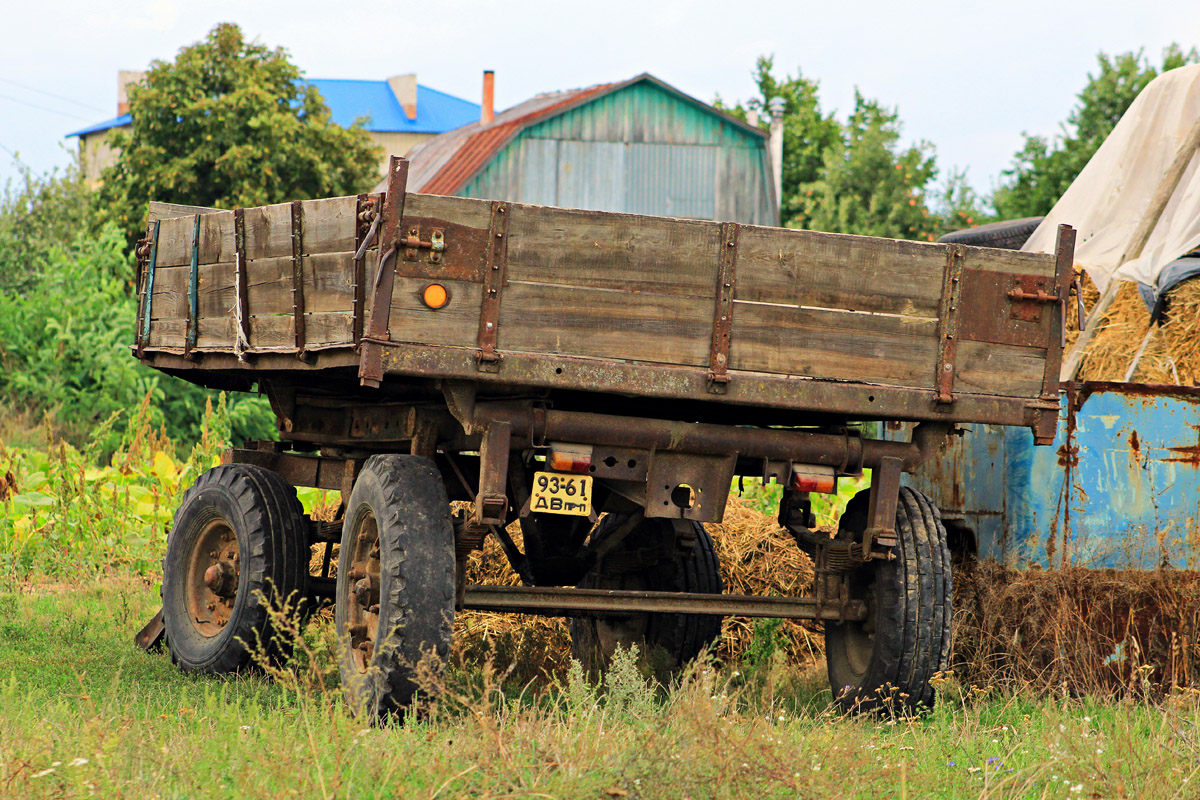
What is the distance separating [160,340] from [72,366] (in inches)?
511

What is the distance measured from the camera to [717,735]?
445cm

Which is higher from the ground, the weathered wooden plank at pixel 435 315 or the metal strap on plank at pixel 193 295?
the metal strap on plank at pixel 193 295

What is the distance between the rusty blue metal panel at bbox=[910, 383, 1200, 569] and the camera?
7359 mm

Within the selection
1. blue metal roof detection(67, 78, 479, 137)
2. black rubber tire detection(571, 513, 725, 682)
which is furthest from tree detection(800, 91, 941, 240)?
black rubber tire detection(571, 513, 725, 682)

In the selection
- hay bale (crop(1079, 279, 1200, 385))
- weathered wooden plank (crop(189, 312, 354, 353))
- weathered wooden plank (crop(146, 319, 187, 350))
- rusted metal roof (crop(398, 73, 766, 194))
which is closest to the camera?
weathered wooden plank (crop(189, 312, 354, 353))

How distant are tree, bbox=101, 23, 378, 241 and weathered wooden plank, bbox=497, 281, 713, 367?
933 inches

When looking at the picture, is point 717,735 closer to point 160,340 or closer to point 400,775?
point 400,775

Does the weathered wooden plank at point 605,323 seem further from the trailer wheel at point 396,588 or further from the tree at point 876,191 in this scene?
the tree at point 876,191

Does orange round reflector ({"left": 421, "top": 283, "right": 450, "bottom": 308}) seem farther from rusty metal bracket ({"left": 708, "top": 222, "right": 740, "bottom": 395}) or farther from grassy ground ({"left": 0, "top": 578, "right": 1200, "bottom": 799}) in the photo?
grassy ground ({"left": 0, "top": 578, "right": 1200, "bottom": 799})

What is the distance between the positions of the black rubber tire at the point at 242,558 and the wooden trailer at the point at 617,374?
4cm

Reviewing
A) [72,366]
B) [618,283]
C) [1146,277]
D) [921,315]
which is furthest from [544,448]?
[72,366]

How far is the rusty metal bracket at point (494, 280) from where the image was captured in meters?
5.55

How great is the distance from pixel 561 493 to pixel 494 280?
3.01 ft

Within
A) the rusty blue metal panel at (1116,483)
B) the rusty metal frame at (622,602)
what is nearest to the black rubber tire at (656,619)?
the rusty metal frame at (622,602)
